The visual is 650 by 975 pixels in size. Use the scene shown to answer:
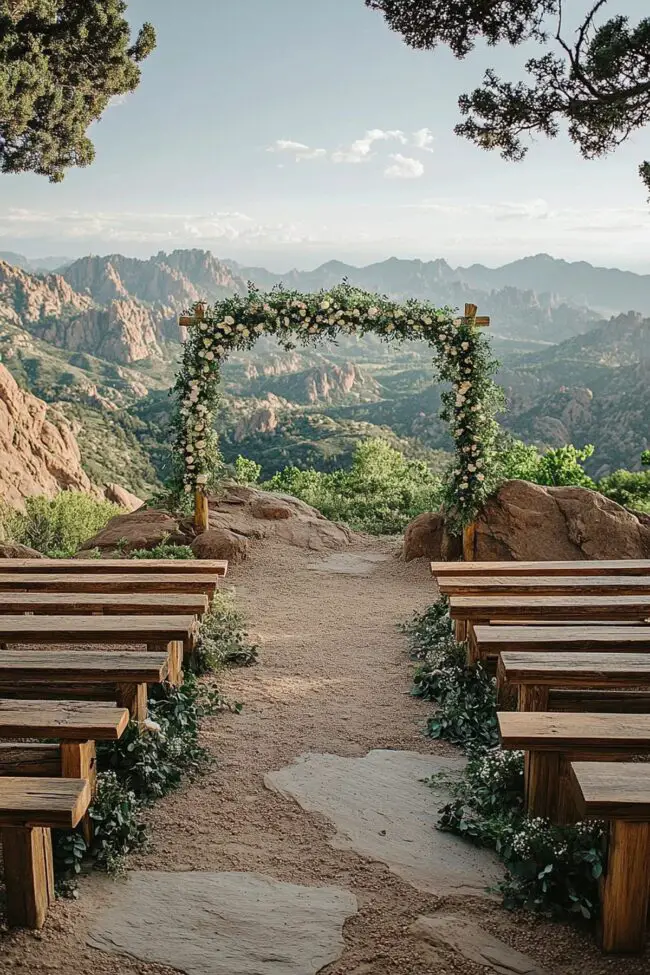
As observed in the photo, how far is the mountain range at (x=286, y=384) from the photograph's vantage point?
136 feet

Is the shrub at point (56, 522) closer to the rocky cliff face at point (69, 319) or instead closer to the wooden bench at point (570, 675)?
the wooden bench at point (570, 675)

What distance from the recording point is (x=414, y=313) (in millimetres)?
8961

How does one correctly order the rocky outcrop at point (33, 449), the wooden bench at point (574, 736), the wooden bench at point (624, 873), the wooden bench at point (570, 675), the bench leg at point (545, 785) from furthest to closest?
1. the rocky outcrop at point (33, 449)
2. the wooden bench at point (570, 675)
3. the bench leg at point (545, 785)
4. the wooden bench at point (574, 736)
5. the wooden bench at point (624, 873)

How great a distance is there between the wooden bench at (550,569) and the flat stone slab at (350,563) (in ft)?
10.0

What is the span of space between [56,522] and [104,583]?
918 cm

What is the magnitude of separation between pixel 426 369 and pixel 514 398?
41.5 m

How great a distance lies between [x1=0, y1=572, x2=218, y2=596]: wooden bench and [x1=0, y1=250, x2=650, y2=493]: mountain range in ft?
15.8

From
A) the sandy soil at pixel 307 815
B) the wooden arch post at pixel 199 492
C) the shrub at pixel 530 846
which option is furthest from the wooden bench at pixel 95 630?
the wooden arch post at pixel 199 492

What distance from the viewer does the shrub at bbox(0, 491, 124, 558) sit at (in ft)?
39.7

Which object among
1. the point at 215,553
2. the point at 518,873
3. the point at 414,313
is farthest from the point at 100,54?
the point at 518,873

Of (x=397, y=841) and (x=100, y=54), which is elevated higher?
(x=100, y=54)

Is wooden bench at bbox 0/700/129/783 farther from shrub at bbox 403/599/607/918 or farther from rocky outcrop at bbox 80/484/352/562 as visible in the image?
rocky outcrop at bbox 80/484/352/562

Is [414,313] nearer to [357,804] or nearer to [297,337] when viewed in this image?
[297,337]

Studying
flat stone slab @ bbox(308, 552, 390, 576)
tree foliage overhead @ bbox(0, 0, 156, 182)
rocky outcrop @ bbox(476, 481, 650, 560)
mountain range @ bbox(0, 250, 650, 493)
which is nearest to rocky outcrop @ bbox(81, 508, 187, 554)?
mountain range @ bbox(0, 250, 650, 493)
